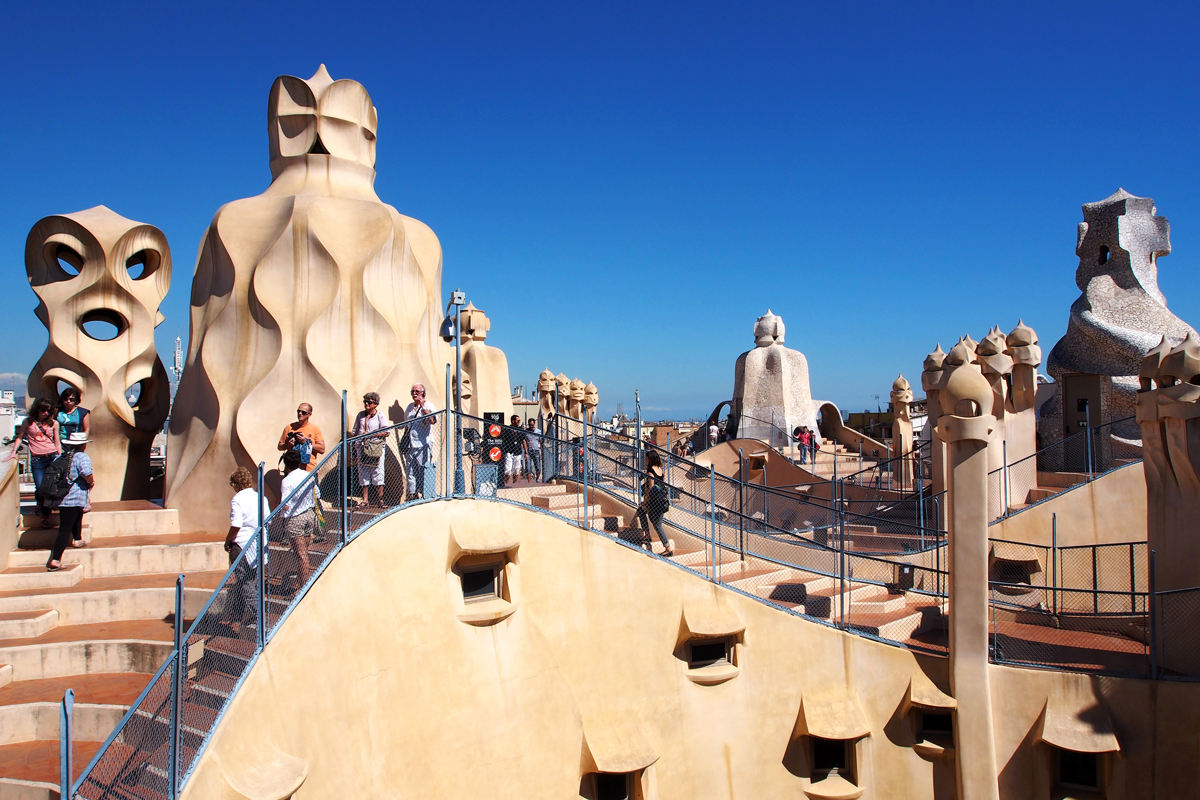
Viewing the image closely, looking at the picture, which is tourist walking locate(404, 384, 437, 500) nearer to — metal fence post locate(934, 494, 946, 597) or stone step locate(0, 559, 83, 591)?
stone step locate(0, 559, 83, 591)

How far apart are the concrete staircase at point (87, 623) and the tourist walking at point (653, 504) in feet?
16.5

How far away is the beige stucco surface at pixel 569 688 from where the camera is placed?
655cm

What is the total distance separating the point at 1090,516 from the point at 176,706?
13.3m

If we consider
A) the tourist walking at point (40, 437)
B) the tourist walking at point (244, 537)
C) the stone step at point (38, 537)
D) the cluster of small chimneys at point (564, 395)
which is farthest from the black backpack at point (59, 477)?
the cluster of small chimneys at point (564, 395)

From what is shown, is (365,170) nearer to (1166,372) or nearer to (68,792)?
(68,792)

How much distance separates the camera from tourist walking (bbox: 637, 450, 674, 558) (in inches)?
377

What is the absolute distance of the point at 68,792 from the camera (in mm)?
3973

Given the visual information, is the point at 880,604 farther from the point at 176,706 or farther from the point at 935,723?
the point at 176,706

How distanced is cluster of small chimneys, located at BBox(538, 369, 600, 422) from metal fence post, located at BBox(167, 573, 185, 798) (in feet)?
62.7

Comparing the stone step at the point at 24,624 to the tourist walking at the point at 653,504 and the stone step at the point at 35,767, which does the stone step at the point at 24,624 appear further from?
the tourist walking at the point at 653,504

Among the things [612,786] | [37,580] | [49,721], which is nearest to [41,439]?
[37,580]

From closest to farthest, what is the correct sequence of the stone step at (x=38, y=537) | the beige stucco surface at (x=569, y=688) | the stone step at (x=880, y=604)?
the beige stucco surface at (x=569, y=688), the stone step at (x=38, y=537), the stone step at (x=880, y=604)

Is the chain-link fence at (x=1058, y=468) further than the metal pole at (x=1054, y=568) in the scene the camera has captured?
Yes

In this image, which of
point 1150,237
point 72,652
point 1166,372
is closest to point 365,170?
point 72,652
